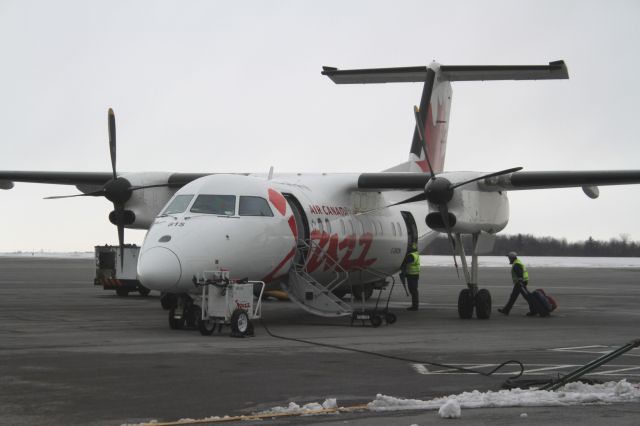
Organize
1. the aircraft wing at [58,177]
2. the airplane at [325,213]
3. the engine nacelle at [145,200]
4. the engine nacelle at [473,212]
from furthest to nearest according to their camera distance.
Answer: the aircraft wing at [58,177] → the engine nacelle at [145,200] → the engine nacelle at [473,212] → the airplane at [325,213]

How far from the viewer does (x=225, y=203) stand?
16734 mm

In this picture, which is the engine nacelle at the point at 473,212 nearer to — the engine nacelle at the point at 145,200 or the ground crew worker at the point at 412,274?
the ground crew worker at the point at 412,274

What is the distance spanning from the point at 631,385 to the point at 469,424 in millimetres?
2391

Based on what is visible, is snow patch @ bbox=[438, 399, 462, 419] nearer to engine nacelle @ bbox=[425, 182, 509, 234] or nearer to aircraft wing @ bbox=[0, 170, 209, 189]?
engine nacelle @ bbox=[425, 182, 509, 234]

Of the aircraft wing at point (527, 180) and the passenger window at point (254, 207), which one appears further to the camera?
the aircraft wing at point (527, 180)

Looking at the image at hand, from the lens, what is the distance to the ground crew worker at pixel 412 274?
75.4ft

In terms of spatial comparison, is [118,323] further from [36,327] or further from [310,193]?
[310,193]

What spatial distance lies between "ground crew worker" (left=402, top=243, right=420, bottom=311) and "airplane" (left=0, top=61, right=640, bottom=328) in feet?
0.76

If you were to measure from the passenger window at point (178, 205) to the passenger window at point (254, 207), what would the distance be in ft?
3.18

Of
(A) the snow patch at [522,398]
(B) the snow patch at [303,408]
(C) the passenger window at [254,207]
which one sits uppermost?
(C) the passenger window at [254,207]

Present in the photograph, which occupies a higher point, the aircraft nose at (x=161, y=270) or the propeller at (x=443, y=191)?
the propeller at (x=443, y=191)

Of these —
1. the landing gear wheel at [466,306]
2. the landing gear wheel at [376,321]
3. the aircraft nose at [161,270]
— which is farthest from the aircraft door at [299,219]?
the landing gear wheel at [466,306]

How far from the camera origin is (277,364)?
442 inches

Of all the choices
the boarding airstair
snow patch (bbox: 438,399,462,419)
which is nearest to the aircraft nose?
the boarding airstair
